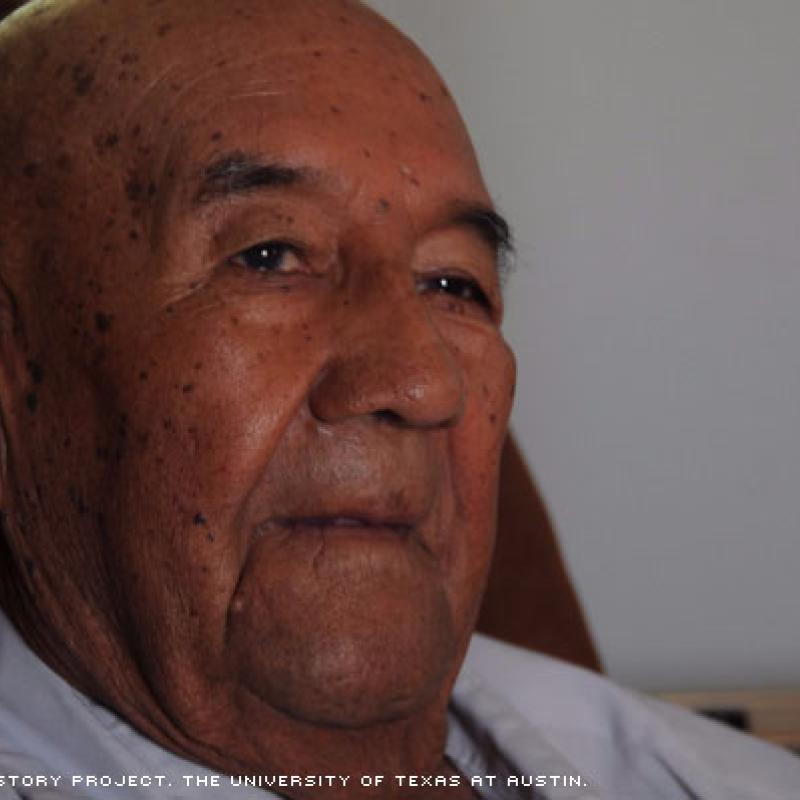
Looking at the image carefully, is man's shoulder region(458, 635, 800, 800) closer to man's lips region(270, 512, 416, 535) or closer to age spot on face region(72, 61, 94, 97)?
man's lips region(270, 512, 416, 535)

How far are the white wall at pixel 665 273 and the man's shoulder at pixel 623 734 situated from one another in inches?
23.2

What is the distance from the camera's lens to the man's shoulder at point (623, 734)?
122 cm

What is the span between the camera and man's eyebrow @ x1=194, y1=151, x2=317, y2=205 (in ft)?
3.20

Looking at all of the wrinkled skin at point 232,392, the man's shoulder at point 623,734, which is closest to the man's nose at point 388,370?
the wrinkled skin at point 232,392

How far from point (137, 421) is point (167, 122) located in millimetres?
232

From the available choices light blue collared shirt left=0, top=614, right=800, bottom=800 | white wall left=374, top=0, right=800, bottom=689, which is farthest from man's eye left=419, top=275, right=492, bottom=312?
white wall left=374, top=0, right=800, bottom=689

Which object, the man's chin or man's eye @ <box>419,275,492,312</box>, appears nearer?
the man's chin

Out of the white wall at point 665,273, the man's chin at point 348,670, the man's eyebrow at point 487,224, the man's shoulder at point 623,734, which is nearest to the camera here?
the man's chin at point 348,670

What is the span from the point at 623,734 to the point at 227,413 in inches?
22.5

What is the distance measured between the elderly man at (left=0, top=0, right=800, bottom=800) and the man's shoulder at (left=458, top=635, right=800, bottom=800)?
0.74 feet

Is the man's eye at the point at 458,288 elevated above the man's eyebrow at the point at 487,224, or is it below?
below

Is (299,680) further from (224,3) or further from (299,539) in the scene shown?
(224,3)

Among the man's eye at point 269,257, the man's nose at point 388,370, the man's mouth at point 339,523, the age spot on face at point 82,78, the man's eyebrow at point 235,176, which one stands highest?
the age spot on face at point 82,78

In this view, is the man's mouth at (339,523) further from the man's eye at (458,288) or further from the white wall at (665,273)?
the white wall at (665,273)
